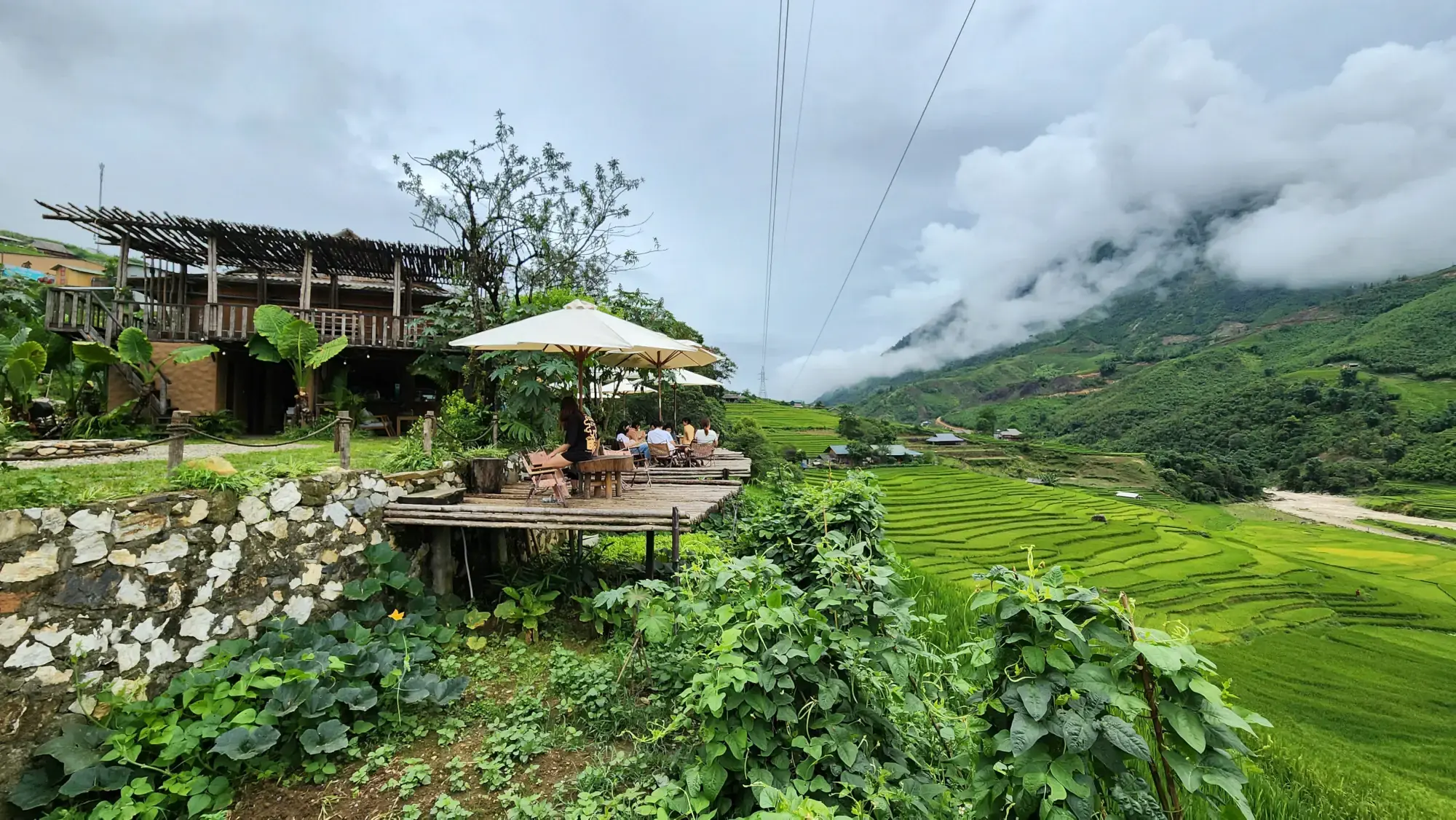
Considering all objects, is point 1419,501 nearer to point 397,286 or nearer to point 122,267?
point 397,286

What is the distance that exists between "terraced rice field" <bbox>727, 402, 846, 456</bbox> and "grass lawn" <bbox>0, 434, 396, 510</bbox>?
2610 centimetres

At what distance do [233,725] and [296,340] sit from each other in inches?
423

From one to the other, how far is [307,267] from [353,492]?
37.9ft

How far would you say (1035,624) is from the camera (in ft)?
5.66

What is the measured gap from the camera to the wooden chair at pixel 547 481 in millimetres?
5684

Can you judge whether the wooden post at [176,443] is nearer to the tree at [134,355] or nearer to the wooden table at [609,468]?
the wooden table at [609,468]

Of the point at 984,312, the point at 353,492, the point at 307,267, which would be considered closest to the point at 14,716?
the point at 353,492

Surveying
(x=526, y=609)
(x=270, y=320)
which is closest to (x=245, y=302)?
(x=270, y=320)

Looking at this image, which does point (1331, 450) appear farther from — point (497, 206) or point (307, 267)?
point (307, 267)

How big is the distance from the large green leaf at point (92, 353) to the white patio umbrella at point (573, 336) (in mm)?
8494

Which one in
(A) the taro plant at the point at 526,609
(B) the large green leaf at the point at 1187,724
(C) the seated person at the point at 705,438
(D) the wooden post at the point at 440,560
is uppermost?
(C) the seated person at the point at 705,438

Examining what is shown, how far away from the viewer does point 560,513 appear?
200 inches

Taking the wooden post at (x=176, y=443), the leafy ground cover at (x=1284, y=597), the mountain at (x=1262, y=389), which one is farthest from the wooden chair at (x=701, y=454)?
the mountain at (x=1262, y=389)

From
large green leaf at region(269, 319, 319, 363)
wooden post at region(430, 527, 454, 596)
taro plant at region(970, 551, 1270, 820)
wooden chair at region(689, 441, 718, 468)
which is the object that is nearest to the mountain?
wooden chair at region(689, 441, 718, 468)
